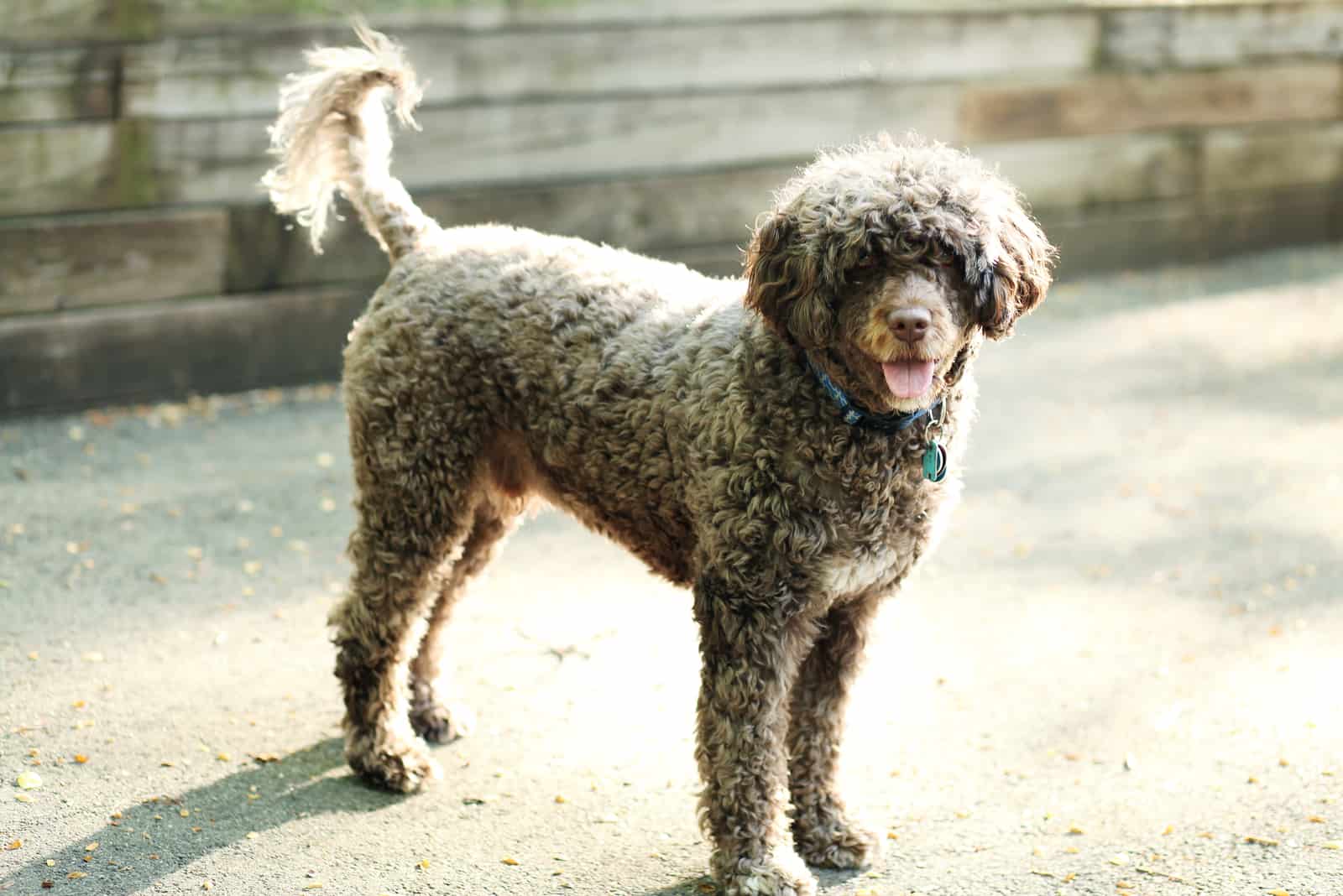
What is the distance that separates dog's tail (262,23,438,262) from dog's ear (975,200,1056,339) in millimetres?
1715

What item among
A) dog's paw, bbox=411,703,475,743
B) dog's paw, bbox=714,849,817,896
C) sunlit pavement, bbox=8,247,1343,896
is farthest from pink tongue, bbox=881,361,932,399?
dog's paw, bbox=411,703,475,743

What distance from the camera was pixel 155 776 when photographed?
398 centimetres

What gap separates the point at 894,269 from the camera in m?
3.20

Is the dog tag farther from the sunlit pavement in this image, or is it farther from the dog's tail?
the dog's tail

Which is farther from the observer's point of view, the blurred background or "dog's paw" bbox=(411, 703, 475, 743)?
"dog's paw" bbox=(411, 703, 475, 743)

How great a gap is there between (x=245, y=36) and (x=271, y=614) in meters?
3.28

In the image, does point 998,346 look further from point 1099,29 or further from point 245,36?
point 245,36

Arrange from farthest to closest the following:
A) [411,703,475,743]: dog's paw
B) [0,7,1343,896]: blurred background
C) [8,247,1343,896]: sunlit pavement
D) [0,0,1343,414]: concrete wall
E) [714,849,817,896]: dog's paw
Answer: [0,0,1343,414]: concrete wall < [411,703,475,743]: dog's paw < [0,7,1343,896]: blurred background < [8,247,1343,896]: sunlit pavement < [714,849,817,896]: dog's paw

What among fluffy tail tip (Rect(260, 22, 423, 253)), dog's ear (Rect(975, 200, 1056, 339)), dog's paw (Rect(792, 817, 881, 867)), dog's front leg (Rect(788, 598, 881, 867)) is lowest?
dog's paw (Rect(792, 817, 881, 867))

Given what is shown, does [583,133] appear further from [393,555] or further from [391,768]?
[391,768]

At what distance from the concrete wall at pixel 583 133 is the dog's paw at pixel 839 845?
4558mm

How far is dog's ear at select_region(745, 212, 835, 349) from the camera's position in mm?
3199

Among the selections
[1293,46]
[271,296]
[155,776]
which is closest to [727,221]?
[271,296]

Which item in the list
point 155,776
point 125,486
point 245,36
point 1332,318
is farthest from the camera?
point 1332,318
